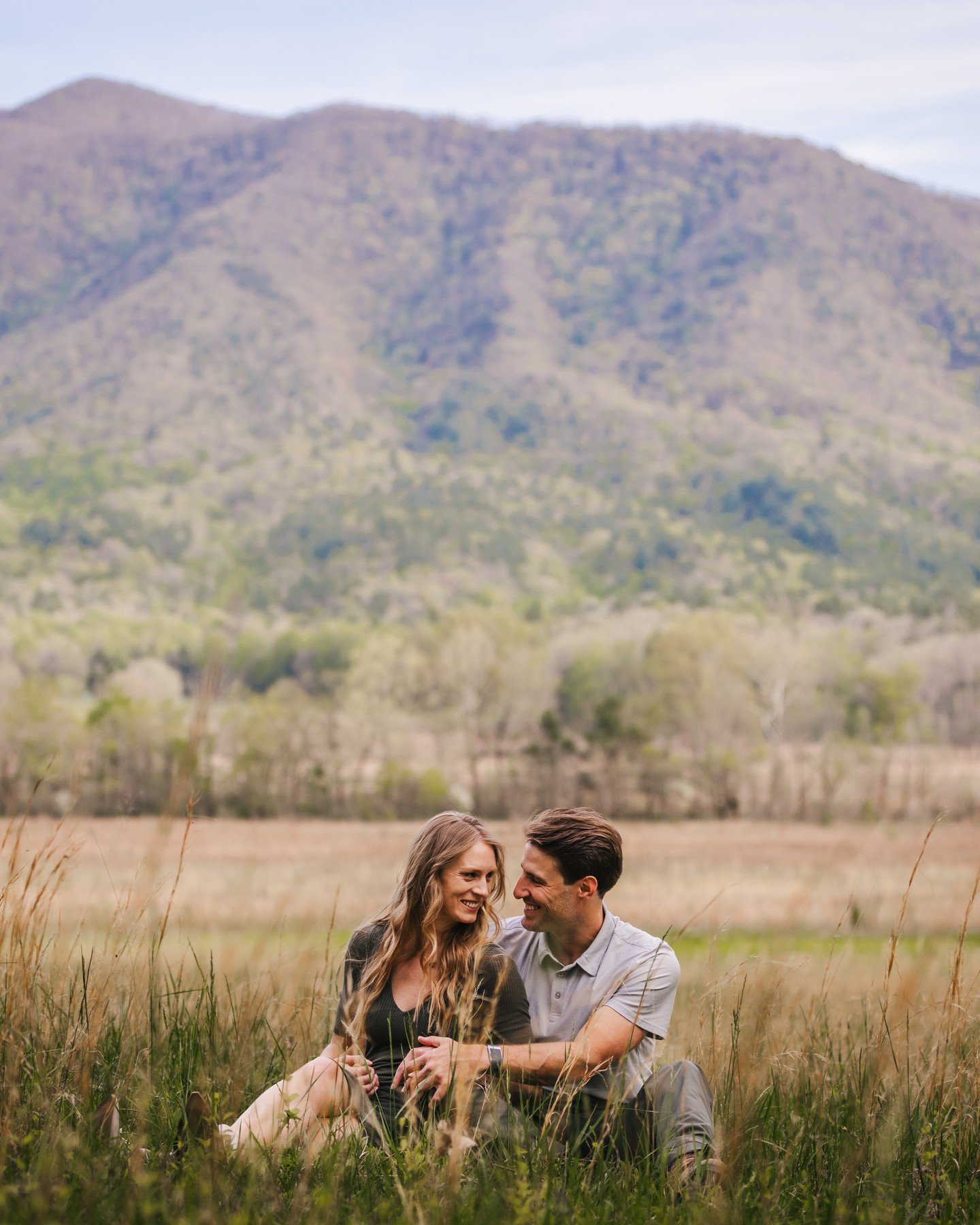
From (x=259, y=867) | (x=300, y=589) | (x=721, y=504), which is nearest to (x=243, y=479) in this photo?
(x=300, y=589)

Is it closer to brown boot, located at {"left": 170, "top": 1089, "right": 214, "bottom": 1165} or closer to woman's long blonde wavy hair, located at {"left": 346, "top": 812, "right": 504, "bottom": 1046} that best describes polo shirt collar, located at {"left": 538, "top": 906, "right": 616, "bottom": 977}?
woman's long blonde wavy hair, located at {"left": 346, "top": 812, "right": 504, "bottom": 1046}

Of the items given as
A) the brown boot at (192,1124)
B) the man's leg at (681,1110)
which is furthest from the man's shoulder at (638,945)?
the brown boot at (192,1124)

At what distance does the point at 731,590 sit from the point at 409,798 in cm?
8165

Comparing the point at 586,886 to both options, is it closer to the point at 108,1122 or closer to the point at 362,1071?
the point at 362,1071

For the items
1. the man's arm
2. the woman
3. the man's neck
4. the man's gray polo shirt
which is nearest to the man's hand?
the man's arm

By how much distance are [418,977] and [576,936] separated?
0.49 meters

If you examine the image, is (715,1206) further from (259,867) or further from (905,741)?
(905,741)

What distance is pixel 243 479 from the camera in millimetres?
153250

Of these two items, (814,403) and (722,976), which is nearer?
(722,976)

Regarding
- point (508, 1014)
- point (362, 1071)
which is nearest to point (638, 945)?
point (508, 1014)

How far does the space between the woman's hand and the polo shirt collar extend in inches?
25.8

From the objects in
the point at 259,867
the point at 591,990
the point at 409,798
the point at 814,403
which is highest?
the point at 814,403

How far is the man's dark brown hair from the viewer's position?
140 inches

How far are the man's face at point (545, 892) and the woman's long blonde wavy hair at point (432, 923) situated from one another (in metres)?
0.10
